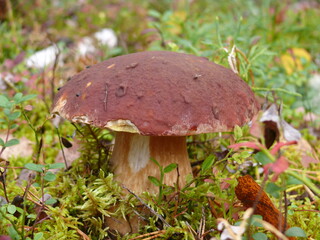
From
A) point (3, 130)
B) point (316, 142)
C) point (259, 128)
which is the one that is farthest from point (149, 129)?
point (316, 142)

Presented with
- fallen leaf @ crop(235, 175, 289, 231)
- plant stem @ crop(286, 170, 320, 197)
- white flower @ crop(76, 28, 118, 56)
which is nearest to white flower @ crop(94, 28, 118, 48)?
white flower @ crop(76, 28, 118, 56)

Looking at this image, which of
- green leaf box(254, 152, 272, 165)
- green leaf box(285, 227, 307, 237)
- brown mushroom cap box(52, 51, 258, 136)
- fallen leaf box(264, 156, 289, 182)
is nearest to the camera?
fallen leaf box(264, 156, 289, 182)

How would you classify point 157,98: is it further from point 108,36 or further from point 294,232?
point 108,36

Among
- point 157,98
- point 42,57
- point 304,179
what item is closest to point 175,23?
point 42,57

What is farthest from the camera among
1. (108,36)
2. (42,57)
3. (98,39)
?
(108,36)

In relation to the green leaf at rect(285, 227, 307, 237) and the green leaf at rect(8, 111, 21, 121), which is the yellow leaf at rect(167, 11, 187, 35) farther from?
the green leaf at rect(285, 227, 307, 237)

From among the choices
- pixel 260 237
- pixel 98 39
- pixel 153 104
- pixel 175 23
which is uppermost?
pixel 175 23

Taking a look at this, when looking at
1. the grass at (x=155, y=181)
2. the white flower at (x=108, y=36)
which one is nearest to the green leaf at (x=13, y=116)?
the grass at (x=155, y=181)
